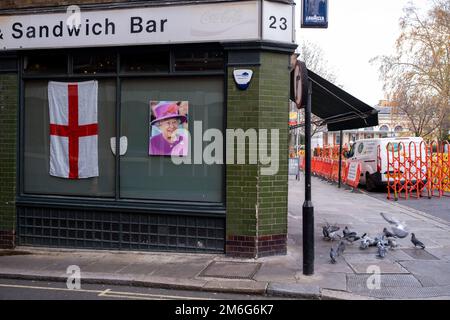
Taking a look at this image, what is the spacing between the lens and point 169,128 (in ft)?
27.3

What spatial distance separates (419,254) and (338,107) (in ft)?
11.6

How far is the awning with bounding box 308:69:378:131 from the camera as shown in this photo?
906 centimetres

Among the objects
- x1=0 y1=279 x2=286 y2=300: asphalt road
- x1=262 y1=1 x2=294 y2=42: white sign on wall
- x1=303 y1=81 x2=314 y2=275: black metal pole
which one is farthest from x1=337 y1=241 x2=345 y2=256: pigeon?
x1=262 y1=1 x2=294 y2=42: white sign on wall

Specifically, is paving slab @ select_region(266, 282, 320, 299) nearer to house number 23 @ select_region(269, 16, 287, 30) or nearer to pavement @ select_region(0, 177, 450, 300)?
pavement @ select_region(0, 177, 450, 300)

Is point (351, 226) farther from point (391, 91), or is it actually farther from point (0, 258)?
point (391, 91)

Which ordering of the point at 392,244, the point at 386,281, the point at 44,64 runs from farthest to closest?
the point at 44,64
the point at 392,244
the point at 386,281

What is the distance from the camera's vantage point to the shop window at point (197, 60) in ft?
26.2

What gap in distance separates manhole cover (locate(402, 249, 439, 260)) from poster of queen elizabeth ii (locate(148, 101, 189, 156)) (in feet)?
13.7

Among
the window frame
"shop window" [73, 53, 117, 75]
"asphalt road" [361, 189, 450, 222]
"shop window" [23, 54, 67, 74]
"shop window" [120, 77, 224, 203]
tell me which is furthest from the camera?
"asphalt road" [361, 189, 450, 222]

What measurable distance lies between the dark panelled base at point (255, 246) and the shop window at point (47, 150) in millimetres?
2350

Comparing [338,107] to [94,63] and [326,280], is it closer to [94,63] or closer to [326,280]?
[326,280]

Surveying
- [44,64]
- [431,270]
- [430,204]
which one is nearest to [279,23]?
[44,64]

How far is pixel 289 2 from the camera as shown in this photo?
775 cm

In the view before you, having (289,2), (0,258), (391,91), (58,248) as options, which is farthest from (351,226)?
(391,91)
